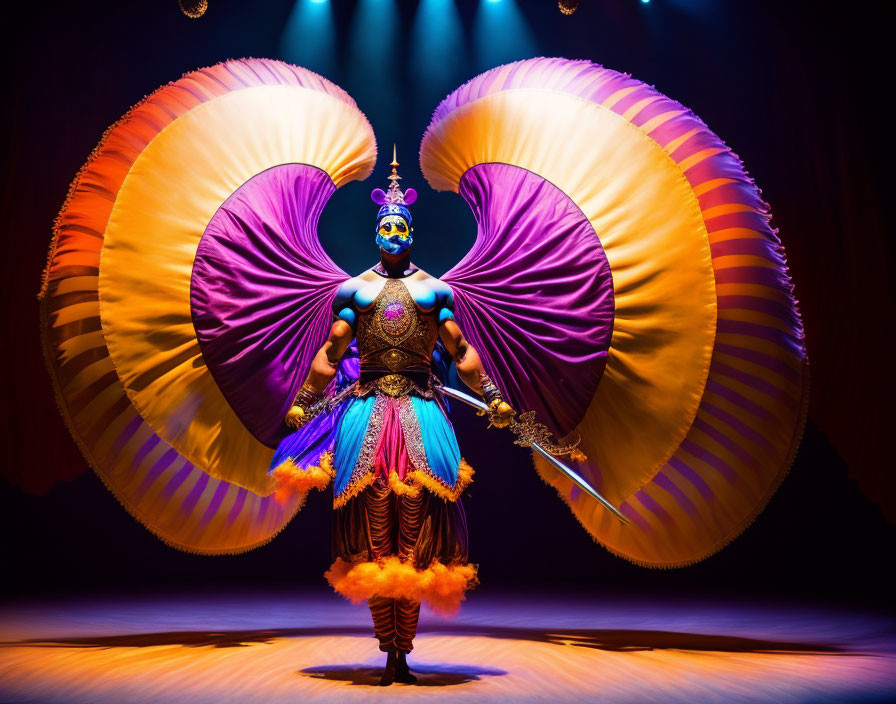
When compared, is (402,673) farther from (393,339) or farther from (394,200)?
(394,200)

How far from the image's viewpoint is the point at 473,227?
578 cm

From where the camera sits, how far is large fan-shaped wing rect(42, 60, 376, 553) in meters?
4.09

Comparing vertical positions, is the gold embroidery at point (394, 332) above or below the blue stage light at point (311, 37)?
below


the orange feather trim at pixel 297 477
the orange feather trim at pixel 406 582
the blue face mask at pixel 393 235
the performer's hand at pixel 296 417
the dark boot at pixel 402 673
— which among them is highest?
the blue face mask at pixel 393 235

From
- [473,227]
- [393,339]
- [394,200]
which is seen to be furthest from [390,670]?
[473,227]

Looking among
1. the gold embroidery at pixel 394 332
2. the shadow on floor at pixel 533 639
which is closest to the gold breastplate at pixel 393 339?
the gold embroidery at pixel 394 332

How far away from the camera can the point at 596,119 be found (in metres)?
4.26

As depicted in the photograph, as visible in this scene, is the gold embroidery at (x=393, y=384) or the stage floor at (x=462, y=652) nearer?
the stage floor at (x=462, y=652)

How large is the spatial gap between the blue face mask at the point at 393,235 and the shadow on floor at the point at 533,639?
196 cm

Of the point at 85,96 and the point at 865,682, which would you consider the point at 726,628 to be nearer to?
the point at 865,682

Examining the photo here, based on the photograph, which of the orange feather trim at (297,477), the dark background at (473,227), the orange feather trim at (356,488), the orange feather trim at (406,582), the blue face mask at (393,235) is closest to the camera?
the orange feather trim at (406,582)

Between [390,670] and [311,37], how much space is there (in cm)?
353

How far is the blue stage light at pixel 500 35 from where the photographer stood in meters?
5.52

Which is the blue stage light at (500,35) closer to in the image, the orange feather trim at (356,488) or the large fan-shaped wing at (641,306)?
the large fan-shaped wing at (641,306)
